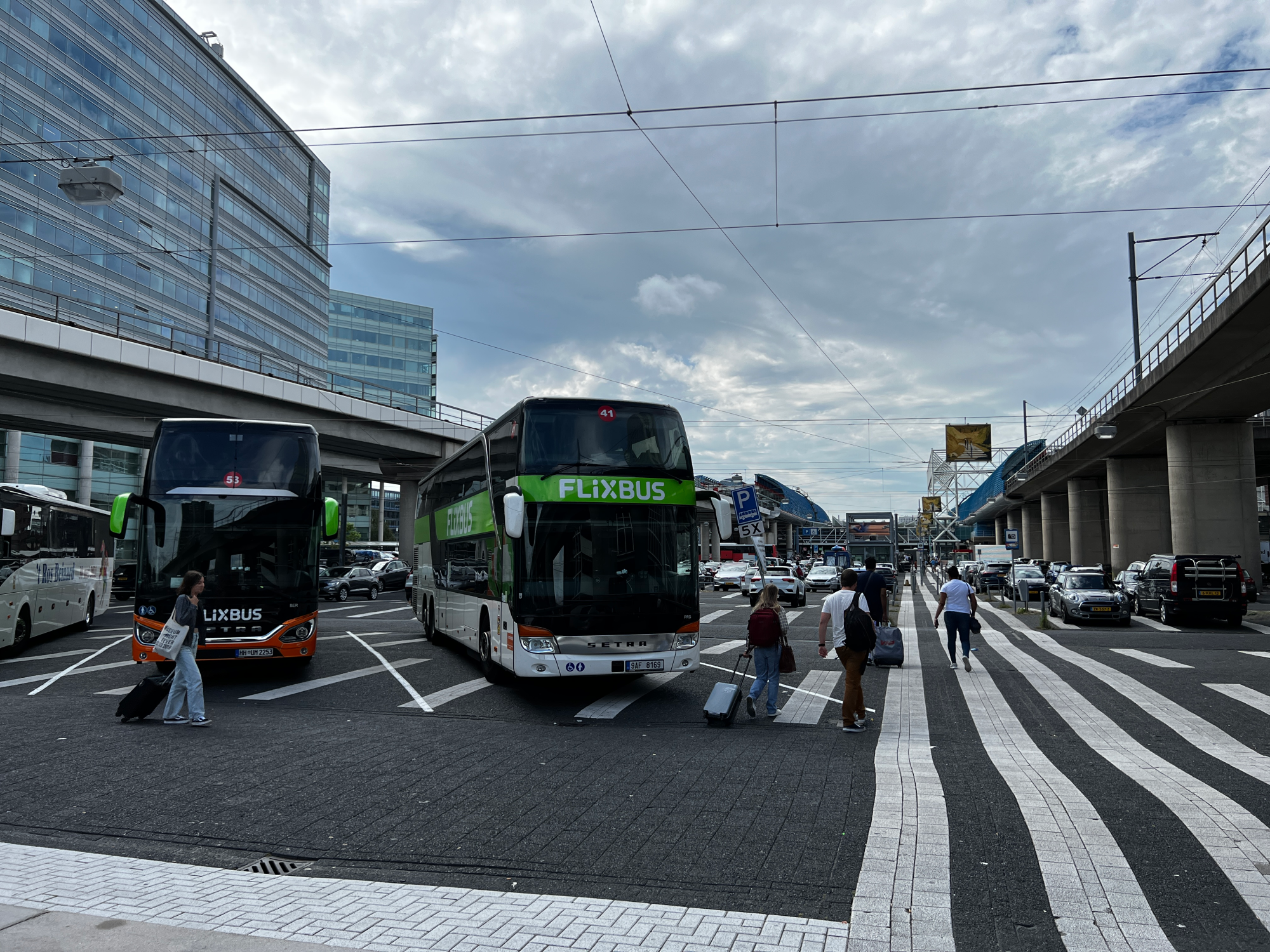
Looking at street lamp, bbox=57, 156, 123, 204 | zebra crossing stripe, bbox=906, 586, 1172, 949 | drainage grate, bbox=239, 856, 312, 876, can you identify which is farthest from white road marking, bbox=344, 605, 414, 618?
drainage grate, bbox=239, 856, 312, 876

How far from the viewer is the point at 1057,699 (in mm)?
12172

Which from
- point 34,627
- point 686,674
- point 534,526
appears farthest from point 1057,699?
point 34,627

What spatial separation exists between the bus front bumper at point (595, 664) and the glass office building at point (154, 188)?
2961 centimetres

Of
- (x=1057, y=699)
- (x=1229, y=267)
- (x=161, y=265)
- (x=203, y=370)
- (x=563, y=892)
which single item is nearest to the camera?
(x=563, y=892)

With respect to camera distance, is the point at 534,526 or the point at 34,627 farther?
the point at 34,627

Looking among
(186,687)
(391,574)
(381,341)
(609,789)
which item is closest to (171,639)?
(186,687)

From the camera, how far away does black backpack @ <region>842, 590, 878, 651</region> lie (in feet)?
30.9

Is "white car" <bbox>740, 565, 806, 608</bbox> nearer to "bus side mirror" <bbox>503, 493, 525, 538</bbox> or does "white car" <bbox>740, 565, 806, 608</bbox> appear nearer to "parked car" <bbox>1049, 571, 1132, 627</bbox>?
"parked car" <bbox>1049, 571, 1132, 627</bbox>

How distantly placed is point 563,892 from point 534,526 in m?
6.86

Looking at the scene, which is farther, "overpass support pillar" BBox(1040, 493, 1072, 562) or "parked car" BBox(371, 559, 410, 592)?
"overpass support pillar" BBox(1040, 493, 1072, 562)

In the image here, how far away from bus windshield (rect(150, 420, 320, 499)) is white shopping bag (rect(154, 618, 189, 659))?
3851 millimetres

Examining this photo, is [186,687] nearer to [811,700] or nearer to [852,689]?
[852,689]

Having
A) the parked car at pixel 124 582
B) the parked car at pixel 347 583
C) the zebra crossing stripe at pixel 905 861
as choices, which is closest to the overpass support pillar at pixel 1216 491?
the zebra crossing stripe at pixel 905 861

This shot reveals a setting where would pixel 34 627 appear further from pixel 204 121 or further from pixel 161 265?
pixel 204 121
